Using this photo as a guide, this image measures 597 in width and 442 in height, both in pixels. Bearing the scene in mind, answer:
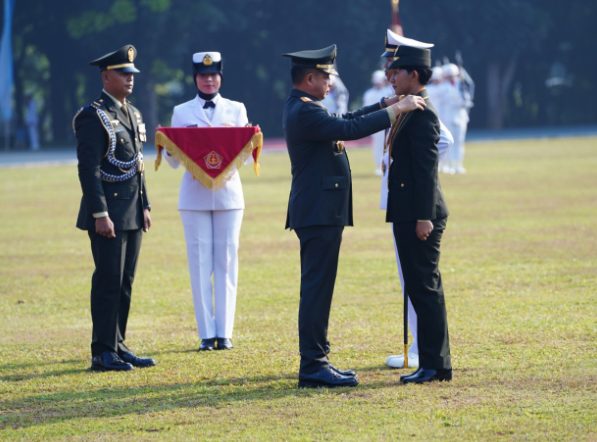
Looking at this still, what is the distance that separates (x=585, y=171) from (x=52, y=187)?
11.3 meters

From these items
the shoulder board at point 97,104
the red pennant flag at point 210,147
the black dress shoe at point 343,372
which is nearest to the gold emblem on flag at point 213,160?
the red pennant flag at point 210,147

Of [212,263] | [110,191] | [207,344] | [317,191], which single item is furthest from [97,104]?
[207,344]

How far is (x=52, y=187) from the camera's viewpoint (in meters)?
28.4

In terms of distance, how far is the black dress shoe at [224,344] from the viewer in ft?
31.4

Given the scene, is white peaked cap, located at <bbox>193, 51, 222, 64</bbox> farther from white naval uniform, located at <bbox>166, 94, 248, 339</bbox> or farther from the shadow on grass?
the shadow on grass

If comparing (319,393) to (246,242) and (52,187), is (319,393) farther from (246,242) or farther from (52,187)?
(52,187)

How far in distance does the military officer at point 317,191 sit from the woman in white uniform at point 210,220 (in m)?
1.58

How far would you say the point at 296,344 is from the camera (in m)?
9.59

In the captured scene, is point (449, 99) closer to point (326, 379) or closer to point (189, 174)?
point (189, 174)

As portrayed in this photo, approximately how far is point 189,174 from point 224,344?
1.24 metres

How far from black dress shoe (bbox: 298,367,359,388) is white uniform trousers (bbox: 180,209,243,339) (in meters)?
1.69

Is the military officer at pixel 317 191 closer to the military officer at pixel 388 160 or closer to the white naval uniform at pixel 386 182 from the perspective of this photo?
the military officer at pixel 388 160

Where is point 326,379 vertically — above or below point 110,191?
below

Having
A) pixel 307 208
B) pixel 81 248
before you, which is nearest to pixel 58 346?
pixel 307 208
